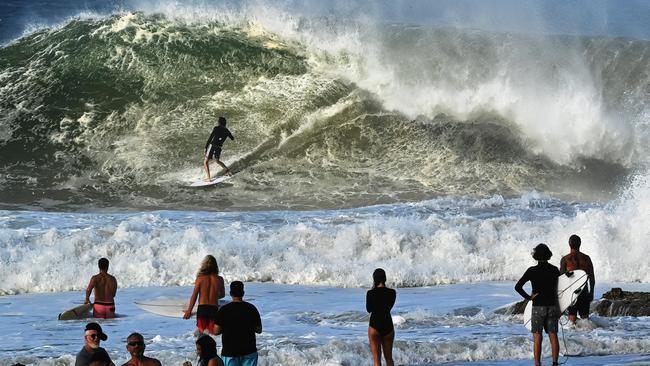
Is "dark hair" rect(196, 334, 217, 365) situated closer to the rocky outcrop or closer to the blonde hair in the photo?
the blonde hair

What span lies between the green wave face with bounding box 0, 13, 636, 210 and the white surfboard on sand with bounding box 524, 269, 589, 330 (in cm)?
1076

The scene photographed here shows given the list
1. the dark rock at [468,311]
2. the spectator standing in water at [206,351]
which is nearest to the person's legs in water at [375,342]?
the spectator standing in water at [206,351]

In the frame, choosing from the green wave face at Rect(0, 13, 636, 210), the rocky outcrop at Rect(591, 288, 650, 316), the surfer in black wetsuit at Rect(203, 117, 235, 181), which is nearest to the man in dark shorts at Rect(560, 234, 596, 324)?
the rocky outcrop at Rect(591, 288, 650, 316)

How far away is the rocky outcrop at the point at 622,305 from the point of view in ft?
37.7

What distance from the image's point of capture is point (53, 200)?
792 inches

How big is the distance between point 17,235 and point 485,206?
329 inches

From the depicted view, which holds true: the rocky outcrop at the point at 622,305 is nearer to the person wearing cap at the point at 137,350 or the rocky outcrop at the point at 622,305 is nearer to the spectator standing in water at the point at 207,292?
the spectator standing in water at the point at 207,292

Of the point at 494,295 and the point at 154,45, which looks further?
the point at 154,45

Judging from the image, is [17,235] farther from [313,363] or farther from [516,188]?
[516,188]

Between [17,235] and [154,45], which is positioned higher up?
[154,45]

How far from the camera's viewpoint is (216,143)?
65.7 ft

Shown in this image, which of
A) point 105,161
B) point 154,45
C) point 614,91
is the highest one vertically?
point 154,45

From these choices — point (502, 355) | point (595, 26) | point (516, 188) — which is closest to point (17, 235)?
point (502, 355)

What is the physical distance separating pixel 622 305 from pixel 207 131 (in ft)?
45.2
